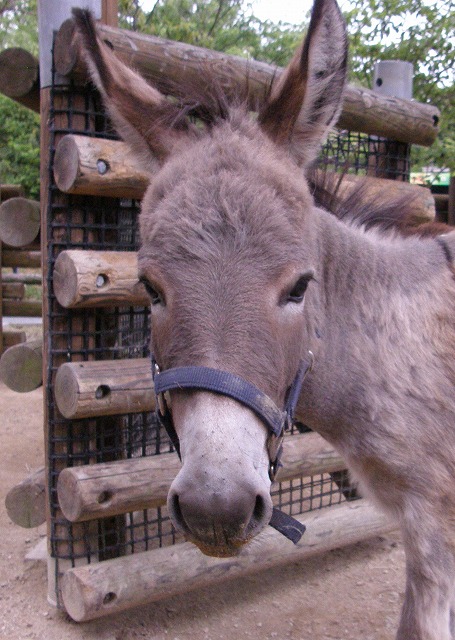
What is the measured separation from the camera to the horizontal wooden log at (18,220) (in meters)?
4.35

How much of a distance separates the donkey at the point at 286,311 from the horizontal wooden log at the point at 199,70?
324mm

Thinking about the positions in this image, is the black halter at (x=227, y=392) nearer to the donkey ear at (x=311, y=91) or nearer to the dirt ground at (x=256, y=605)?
the donkey ear at (x=311, y=91)

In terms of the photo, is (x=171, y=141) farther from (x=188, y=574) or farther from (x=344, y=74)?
(x=188, y=574)

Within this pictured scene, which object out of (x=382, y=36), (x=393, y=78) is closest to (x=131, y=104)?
(x=393, y=78)

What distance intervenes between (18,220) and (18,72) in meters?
1.13

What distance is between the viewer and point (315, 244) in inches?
85.9

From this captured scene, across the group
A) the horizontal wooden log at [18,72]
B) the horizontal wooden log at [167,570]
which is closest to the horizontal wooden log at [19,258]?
the horizontal wooden log at [18,72]

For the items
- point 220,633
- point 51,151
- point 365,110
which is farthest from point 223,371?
point 365,110

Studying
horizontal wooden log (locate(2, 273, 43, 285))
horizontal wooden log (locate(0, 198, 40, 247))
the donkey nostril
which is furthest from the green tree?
the donkey nostril

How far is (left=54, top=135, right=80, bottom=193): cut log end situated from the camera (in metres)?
3.04

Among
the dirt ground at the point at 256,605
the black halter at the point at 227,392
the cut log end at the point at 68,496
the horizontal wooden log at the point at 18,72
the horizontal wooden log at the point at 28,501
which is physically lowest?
the dirt ground at the point at 256,605

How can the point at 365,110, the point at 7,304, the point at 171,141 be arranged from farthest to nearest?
1. the point at 7,304
2. the point at 365,110
3. the point at 171,141

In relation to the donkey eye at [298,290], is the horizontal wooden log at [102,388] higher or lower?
lower

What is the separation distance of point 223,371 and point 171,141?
1.03 meters
